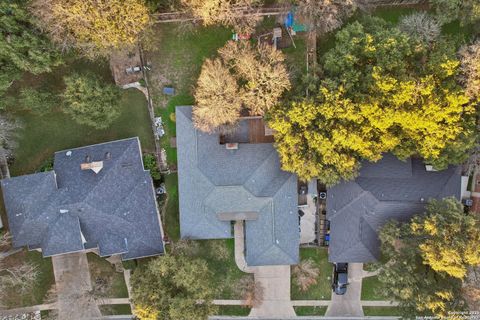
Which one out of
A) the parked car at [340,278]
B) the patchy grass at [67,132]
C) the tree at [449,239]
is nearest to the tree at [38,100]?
the patchy grass at [67,132]

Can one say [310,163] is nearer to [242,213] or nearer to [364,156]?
[364,156]

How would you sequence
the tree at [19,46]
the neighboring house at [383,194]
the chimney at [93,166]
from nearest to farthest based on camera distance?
1. the tree at [19,46]
2. the neighboring house at [383,194]
3. the chimney at [93,166]

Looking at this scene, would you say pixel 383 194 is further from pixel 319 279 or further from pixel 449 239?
pixel 319 279

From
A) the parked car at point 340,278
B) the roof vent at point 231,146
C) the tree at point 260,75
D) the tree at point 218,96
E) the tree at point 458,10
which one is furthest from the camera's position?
the parked car at point 340,278

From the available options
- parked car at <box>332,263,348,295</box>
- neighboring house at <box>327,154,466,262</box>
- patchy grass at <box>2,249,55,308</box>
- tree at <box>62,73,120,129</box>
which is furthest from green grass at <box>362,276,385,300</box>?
patchy grass at <box>2,249,55,308</box>

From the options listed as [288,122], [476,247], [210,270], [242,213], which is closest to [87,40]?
[288,122]

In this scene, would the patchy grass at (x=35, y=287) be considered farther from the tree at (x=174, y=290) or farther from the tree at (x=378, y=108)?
the tree at (x=378, y=108)
